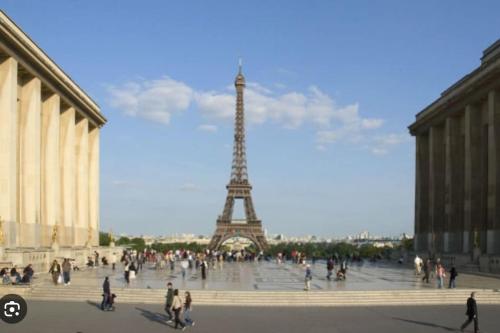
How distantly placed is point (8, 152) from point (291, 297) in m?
24.7

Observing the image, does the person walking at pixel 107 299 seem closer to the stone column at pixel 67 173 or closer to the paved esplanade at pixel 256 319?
the paved esplanade at pixel 256 319

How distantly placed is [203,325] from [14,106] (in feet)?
98.7

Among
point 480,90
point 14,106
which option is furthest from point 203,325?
point 480,90

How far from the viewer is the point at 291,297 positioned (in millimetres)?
32656

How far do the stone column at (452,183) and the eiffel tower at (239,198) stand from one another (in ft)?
222

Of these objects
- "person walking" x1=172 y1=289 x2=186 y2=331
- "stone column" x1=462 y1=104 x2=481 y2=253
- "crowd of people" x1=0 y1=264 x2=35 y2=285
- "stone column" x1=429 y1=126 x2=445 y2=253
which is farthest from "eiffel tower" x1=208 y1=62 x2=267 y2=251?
"person walking" x1=172 y1=289 x2=186 y2=331

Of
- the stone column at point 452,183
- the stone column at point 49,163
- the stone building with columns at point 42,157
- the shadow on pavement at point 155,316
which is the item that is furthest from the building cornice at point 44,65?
the stone column at point 452,183

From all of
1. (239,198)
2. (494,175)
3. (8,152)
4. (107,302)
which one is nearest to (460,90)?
(494,175)

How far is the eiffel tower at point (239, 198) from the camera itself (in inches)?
5246

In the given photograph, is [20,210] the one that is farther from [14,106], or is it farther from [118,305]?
[118,305]

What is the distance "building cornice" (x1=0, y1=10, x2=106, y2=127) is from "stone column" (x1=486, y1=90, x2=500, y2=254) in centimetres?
3739

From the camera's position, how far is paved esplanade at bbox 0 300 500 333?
23141 mm

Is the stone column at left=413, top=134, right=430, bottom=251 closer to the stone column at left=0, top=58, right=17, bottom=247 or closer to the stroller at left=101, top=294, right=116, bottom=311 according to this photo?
the stone column at left=0, top=58, right=17, bottom=247

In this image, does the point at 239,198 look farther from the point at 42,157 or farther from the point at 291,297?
the point at 291,297
